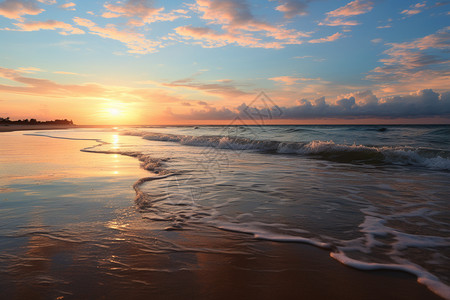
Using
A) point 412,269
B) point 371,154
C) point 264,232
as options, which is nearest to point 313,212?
point 264,232

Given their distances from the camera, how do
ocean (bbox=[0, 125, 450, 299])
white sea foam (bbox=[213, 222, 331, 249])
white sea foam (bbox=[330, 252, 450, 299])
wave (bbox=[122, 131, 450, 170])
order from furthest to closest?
wave (bbox=[122, 131, 450, 170]) → white sea foam (bbox=[213, 222, 331, 249]) → ocean (bbox=[0, 125, 450, 299]) → white sea foam (bbox=[330, 252, 450, 299])

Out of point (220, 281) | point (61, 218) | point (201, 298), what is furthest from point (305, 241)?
point (61, 218)

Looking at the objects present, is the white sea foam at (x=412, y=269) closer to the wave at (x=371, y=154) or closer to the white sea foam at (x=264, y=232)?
the white sea foam at (x=264, y=232)

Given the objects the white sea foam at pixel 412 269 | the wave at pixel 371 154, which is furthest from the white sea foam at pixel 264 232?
the wave at pixel 371 154

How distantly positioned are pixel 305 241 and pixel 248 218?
3.37 feet

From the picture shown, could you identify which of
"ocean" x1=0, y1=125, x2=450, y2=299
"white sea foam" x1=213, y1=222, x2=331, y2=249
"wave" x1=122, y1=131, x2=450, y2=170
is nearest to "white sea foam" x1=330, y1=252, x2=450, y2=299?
"ocean" x1=0, y1=125, x2=450, y2=299

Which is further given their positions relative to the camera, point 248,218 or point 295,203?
point 295,203

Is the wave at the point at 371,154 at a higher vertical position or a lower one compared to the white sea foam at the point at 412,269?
higher

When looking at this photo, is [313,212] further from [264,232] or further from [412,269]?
[412,269]

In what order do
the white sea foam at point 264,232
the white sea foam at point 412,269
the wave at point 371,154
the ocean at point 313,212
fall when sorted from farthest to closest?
the wave at point 371,154, the white sea foam at point 264,232, the ocean at point 313,212, the white sea foam at point 412,269

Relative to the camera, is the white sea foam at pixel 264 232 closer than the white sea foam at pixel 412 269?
No

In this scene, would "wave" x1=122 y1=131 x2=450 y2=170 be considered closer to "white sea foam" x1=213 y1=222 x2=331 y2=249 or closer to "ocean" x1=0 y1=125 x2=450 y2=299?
"ocean" x1=0 y1=125 x2=450 y2=299

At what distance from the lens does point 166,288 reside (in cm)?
222

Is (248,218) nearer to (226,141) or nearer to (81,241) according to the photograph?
(81,241)
